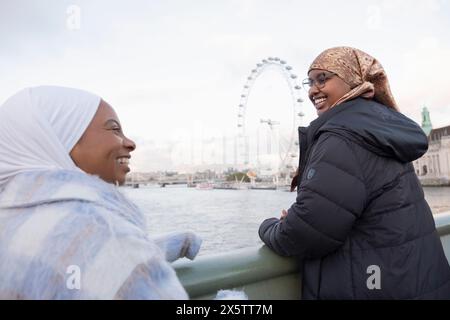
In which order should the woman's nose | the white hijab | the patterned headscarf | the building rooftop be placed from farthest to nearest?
1. the building rooftop
2. the patterned headscarf
3. the woman's nose
4. the white hijab

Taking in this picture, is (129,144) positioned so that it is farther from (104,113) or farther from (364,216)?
(364,216)

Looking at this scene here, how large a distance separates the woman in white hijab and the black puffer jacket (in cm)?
41

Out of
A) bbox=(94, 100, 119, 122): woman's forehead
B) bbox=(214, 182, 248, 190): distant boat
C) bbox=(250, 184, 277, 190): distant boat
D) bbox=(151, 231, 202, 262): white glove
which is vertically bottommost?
bbox=(214, 182, 248, 190): distant boat

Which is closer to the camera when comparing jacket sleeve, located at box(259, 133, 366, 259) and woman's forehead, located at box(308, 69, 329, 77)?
jacket sleeve, located at box(259, 133, 366, 259)

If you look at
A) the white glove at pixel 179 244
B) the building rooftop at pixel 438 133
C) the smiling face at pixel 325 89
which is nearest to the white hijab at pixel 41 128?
Answer: the white glove at pixel 179 244

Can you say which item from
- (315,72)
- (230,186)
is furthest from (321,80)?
(230,186)

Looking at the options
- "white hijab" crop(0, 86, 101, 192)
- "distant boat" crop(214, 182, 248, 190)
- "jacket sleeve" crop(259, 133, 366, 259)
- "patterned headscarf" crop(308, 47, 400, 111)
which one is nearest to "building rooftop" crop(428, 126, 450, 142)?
"distant boat" crop(214, 182, 248, 190)

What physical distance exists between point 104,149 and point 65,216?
218 mm

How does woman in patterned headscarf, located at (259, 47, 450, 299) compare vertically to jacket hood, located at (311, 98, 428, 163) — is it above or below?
below

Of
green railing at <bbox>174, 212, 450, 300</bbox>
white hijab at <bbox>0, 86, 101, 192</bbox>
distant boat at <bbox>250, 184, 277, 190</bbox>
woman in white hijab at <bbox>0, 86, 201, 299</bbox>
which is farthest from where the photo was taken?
distant boat at <bbox>250, 184, 277, 190</bbox>

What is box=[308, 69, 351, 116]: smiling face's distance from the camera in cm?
113

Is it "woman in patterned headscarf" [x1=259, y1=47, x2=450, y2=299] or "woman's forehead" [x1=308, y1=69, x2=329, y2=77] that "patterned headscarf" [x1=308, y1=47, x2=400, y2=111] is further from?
"woman in patterned headscarf" [x1=259, y1=47, x2=450, y2=299]

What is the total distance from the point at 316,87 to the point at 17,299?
3.18ft
